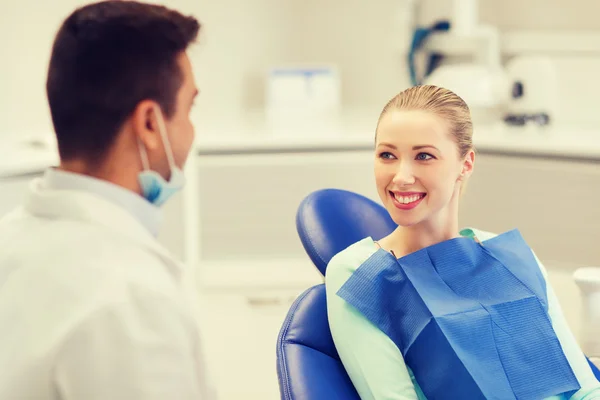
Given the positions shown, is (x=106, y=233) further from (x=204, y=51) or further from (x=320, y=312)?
(x=204, y=51)

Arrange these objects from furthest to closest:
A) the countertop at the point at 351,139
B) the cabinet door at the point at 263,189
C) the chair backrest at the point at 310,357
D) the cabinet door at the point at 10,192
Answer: the cabinet door at the point at 263,189 < the countertop at the point at 351,139 < the cabinet door at the point at 10,192 < the chair backrest at the point at 310,357

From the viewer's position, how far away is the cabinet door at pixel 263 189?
2867 mm

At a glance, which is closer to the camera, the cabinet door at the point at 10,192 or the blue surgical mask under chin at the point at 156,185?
the blue surgical mask under chin at the point at 156,185

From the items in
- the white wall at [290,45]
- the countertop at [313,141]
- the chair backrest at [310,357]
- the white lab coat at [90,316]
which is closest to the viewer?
the white lab coat at [90,316]

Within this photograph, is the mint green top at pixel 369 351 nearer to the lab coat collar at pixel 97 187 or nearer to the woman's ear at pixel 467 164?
the woman's ear at pixel 467 164

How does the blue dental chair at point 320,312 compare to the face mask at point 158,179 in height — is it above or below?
below

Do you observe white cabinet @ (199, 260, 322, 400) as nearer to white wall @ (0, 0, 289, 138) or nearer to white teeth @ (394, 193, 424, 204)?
white wall @ (0, 0, 289, 138)

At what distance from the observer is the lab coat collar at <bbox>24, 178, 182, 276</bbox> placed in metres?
1.17

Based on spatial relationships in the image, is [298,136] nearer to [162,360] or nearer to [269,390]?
[269,390]

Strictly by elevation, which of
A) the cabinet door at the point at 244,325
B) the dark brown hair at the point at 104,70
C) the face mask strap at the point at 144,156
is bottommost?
the cabinet door at the point at 244,325

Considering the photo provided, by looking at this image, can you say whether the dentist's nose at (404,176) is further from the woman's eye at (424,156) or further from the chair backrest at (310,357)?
the chair backrest at (310,357)

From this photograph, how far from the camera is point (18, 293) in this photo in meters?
1.08

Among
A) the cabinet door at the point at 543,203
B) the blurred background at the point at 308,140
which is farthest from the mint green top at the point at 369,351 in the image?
the cabinet door at the point at 543,203

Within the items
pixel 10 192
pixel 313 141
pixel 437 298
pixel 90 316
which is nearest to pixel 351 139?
pixel 313 141
